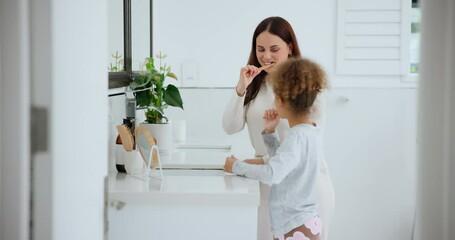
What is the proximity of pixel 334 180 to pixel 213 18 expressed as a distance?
42.2 inches

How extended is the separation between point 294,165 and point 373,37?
192cm

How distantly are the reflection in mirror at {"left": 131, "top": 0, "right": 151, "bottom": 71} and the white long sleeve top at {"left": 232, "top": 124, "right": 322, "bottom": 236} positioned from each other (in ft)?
3.58

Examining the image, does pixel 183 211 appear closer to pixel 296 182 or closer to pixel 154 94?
pixel 296 182

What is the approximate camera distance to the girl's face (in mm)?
2387

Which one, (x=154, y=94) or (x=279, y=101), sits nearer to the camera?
(x=279, y=101)

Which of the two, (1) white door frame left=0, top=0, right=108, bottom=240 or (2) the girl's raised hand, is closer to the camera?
(1) white door frame left=0, top=0, right=108, bottom=240

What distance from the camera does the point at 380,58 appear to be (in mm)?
3670

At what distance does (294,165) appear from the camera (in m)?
1.94

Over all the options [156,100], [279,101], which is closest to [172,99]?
[156,100]

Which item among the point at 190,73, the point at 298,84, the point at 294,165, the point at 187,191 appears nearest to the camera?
the point at 187,191
